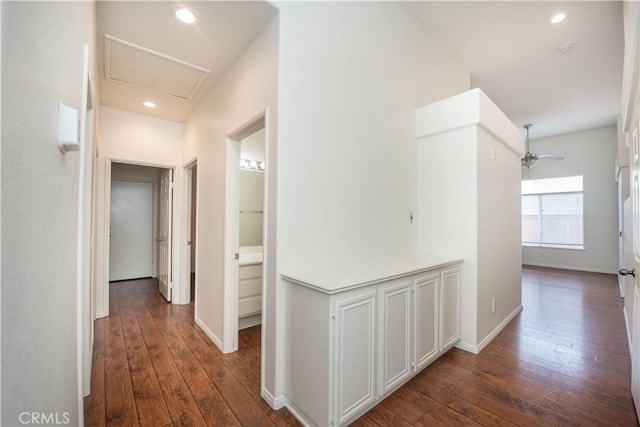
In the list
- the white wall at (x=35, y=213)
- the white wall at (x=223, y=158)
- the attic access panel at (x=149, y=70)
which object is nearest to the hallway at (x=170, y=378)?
the white wall at (x=223, y=158)

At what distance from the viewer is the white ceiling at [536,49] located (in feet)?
9.91

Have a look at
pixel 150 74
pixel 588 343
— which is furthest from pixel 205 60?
pixel 588 343

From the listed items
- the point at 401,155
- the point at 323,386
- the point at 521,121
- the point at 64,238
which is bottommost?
the point at 323,386

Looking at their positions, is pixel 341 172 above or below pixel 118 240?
above

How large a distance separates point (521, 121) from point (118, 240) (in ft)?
30.0

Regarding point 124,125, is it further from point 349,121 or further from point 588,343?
point 588,343

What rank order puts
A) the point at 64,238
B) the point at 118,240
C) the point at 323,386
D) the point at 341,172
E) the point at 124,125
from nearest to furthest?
the point at 64,238, the point at 323,386, the point at 341,172, the point at 124,125, the point at 118,240

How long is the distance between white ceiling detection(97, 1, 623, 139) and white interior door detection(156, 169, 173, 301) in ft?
3.44

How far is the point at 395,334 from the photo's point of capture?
199 cm

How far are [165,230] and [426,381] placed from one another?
13.6 feet

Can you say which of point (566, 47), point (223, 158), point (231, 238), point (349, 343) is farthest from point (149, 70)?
point (566, 47)

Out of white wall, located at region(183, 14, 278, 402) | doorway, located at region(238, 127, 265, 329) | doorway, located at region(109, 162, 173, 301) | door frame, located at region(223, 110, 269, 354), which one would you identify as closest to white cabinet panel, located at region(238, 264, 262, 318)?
doorway, located at region(238, 127, 265, 329)

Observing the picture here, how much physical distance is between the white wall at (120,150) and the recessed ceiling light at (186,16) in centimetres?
224

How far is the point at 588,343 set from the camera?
2893 mm
